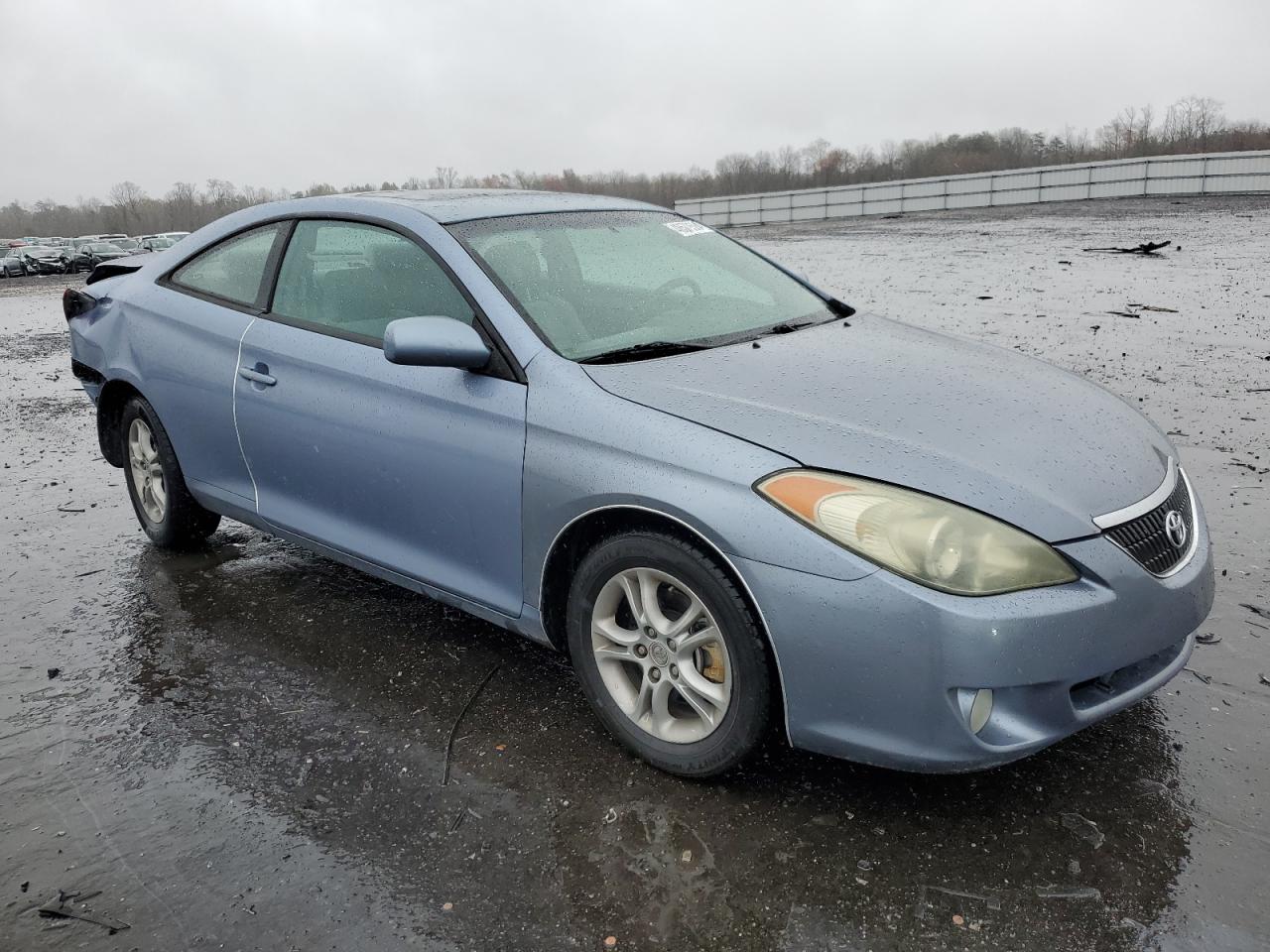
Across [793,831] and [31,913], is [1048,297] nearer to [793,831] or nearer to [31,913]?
[793,831]

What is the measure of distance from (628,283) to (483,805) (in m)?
1.83

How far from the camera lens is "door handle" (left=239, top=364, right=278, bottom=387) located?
3848 mm

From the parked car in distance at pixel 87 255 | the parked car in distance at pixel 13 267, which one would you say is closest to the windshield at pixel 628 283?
the parked car in distance at pixel 87 255

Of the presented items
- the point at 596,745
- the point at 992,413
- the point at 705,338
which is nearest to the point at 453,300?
the point at 705,338

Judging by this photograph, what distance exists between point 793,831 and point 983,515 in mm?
930

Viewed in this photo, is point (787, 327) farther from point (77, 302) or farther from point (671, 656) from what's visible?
point (77, 302)

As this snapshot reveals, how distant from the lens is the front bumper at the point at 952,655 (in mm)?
2369

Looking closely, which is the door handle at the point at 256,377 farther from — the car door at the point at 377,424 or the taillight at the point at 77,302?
the taillight at the point at 77,302

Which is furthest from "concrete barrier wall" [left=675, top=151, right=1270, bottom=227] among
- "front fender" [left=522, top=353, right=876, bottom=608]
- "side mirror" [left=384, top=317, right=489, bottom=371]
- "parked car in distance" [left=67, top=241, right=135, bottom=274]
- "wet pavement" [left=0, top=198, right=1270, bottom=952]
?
"front fender" [left=522, top=353, right=876, bottom=608]

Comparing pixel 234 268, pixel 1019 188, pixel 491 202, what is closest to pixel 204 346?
pixel 234 268

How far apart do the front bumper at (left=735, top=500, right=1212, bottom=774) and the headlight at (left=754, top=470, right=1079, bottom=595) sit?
4 cm

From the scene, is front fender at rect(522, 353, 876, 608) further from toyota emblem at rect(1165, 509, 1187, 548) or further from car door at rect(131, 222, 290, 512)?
car door at rect(131, 222, 290, 512)

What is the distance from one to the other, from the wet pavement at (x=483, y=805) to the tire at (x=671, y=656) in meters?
0.13

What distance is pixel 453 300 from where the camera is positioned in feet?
11.1
